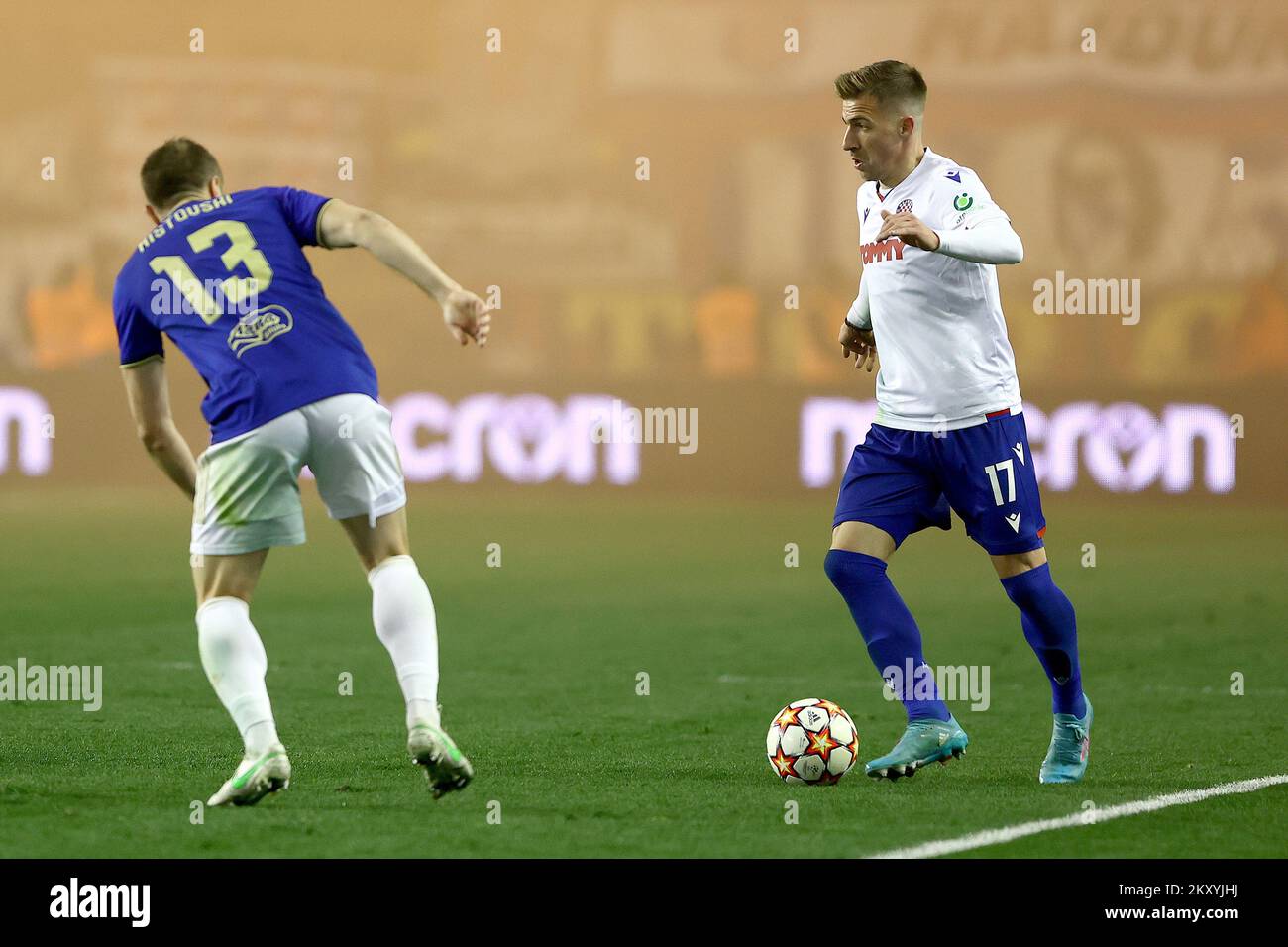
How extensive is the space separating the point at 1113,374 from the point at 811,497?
11.8ft

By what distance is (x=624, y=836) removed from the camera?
16.0 feet

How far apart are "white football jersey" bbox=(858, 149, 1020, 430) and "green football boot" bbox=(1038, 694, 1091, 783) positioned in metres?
0.99

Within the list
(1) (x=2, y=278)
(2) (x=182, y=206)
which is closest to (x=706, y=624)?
(2) (x=182, y=206)

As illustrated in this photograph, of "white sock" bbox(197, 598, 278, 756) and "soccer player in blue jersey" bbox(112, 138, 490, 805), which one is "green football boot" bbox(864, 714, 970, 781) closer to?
"soccer player in blue jersey" bbox(112, 138, 490, 805)

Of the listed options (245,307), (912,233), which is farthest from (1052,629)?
(245,307)

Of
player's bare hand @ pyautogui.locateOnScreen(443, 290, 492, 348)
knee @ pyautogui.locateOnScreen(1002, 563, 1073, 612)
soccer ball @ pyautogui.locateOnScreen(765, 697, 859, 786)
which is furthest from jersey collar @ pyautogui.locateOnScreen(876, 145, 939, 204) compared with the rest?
player's bare hand @ pyautogui.locateOnScreen(443, 290, 492, 348)

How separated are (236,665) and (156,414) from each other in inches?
31.0

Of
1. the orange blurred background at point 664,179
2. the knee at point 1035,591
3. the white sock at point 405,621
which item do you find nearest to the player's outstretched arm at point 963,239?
the knee at point 1035,591

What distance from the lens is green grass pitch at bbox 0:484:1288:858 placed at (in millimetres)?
4961

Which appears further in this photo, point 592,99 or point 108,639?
point 592,99

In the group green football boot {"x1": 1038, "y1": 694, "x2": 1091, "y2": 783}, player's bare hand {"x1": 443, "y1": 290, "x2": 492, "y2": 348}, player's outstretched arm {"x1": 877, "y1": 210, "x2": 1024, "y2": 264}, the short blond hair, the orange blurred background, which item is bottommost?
green football boot {"x1": 1038, "y1": 694, "x2": 1091, "y2": 783}

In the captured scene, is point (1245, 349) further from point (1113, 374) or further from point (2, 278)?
point (2, 278)
